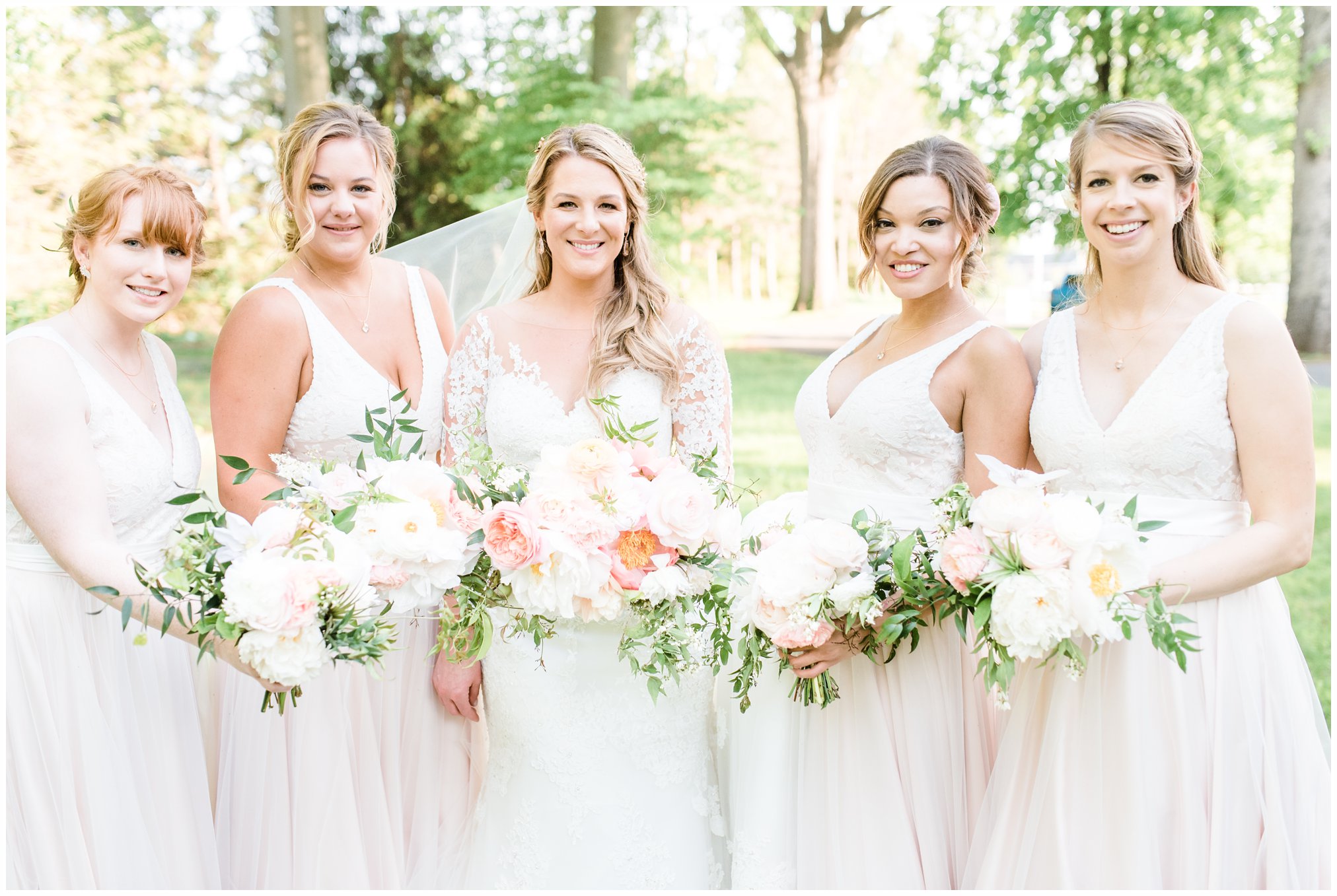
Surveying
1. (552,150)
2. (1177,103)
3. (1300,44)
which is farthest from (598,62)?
(552,150)

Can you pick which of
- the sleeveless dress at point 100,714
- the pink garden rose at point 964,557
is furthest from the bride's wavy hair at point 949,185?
the sleeveless dress at point 100,714

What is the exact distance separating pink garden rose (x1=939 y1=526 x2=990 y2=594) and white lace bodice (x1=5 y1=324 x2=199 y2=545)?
221 cm

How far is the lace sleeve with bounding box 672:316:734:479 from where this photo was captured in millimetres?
3471

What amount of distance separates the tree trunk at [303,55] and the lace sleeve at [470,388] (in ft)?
29.3

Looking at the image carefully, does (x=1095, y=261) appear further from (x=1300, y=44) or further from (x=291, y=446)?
(x=1300, y=44)

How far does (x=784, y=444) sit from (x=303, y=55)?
22.4 ft

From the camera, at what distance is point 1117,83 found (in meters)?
13.7

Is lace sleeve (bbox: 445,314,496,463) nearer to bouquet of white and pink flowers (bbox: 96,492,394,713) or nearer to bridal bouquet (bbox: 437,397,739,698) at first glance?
bridal bouquet (bbox: 437,397,739,698)

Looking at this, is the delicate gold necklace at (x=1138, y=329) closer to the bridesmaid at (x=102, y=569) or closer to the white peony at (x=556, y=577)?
the white peony at (x=556, y=577)

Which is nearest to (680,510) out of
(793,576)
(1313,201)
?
(793,576)

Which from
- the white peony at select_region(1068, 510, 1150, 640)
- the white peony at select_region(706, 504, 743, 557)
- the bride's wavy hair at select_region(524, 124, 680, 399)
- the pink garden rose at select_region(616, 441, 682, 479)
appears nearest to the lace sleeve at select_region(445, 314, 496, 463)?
the bride's wavy hair at select_region(524, 124, 680, 399)

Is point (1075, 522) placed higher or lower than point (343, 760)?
higher

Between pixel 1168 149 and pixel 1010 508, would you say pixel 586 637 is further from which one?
pixel 1168 149

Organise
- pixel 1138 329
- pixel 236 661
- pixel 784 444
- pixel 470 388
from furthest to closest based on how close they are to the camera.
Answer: pixel 784 444 → pixel 470 388 → pixel 1138 329 → pixel 236 661
